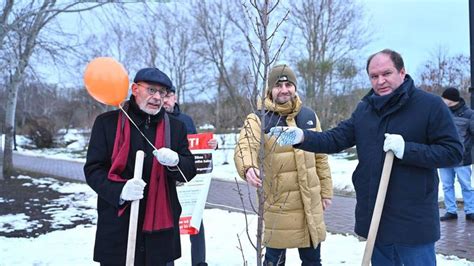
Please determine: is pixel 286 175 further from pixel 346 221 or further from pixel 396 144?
pixel 346 221

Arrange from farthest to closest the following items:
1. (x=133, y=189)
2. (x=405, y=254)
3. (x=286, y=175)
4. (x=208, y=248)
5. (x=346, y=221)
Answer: (x=346, y=221) → (x=208, y=248) → (x=286, y=175) → (x=405, y=254) → (x=133, y=189)

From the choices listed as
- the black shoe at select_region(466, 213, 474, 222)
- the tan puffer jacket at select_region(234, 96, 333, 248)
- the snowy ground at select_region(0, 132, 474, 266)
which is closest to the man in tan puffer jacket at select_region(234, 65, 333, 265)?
the tan puffer jacket at select_region(234, 96, 333, 248)

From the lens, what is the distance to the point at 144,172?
277cm

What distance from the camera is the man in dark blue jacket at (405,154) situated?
2455 millimetres

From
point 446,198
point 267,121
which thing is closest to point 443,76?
point 446,198

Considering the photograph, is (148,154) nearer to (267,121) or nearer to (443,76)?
(267,121)

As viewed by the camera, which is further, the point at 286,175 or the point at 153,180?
the point at 286,175

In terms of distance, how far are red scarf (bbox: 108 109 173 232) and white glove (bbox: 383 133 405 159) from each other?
4.37ft

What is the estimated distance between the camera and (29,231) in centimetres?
654

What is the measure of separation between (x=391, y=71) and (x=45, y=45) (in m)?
11.3

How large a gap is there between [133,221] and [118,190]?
0.65ft

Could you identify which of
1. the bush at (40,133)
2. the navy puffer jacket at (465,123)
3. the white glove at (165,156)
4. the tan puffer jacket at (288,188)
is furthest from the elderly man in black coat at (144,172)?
→ the bush at (40,133)

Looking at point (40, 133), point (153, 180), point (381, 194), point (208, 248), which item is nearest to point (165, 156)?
point (153, 180)

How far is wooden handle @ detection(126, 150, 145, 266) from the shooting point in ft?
8.39
